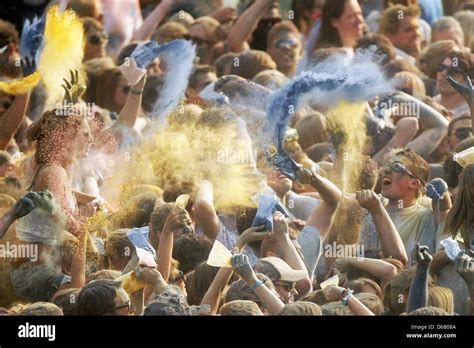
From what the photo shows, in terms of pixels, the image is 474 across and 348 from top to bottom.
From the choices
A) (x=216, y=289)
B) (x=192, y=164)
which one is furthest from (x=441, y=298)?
(x=192, y=164)

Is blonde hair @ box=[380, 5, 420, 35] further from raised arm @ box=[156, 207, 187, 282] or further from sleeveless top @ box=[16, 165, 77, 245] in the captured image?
sleeveless top @ box=[16, 165, 77, 245]

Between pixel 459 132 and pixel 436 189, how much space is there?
0.65 meters

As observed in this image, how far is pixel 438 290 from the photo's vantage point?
52.9 feet

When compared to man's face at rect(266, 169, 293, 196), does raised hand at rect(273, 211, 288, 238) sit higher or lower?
lower

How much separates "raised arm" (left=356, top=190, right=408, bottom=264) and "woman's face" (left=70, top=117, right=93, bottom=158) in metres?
2.24

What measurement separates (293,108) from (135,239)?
166 centimetres

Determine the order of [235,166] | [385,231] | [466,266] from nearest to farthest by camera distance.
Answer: [466,266], [385,231], [235,166]

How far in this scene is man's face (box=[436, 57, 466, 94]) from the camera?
55.6ft

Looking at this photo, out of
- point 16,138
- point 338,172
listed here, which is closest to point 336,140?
point 338,172

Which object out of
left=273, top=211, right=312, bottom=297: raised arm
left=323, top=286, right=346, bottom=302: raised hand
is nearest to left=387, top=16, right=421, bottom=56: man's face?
left=273, top=211, right=312, bottom=297: raised arm

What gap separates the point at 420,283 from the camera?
52.1ft

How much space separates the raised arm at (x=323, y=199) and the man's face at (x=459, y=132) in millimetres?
1017

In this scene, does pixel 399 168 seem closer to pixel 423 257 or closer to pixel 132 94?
pixel 423 257
